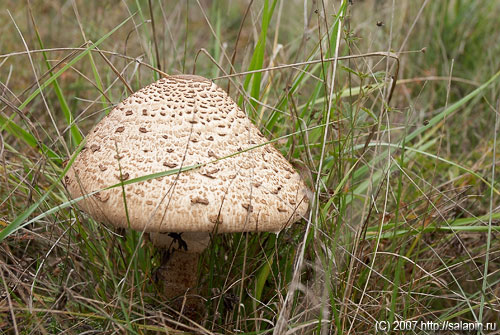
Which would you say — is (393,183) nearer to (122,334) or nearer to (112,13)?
(122,334)

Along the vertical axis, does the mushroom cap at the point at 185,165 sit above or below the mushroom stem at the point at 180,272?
above

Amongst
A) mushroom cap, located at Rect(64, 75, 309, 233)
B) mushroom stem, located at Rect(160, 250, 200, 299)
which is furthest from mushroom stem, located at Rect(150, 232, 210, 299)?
mushroom cap, located at Rect(64, 75, 309, 233)

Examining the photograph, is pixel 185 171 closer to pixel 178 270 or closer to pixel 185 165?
pixel 185 165

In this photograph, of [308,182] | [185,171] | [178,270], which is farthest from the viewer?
[308,182]

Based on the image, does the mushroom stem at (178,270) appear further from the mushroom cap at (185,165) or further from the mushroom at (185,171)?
the mushroom cap at (185,165)

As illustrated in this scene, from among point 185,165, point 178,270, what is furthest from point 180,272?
point 185,165

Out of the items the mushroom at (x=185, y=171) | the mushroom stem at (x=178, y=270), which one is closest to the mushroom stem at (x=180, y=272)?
the mushroom stem at (x=178, y=270)

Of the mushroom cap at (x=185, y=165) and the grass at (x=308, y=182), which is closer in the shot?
the mushroom cap at (x=185, y=165)
